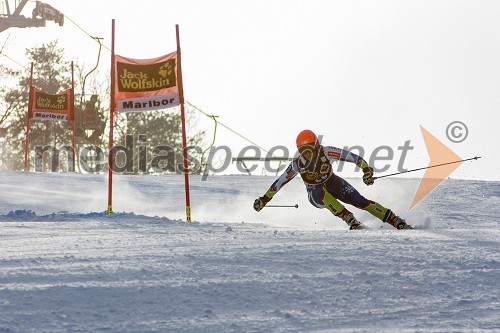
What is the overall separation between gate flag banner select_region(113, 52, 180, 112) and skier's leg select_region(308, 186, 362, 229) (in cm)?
216

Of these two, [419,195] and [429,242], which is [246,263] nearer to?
[429,242]

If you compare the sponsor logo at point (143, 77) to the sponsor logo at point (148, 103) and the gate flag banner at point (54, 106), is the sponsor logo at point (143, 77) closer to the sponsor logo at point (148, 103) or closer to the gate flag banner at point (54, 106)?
the sponsor logo at point (148, 103)

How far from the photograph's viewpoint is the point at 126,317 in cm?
416

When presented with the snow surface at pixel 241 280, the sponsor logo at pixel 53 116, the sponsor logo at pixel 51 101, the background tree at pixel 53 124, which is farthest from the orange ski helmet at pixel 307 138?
the background tree at pixel 53 124

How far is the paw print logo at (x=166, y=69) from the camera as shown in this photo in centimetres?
1023

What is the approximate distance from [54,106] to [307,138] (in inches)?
585

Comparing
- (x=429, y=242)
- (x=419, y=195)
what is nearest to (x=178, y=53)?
(x=429, y=242)

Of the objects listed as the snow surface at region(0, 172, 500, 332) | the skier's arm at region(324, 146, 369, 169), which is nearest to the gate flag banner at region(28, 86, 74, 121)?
the skier's arm at region(324, 146, 369, 169)

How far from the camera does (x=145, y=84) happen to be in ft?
33.4

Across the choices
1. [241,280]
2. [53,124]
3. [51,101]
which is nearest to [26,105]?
[53,124]

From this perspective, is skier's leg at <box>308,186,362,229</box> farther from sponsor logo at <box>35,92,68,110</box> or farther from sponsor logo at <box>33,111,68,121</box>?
sponsor logo at <box>35,92,68,110</box>

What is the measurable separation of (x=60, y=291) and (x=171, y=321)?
2.46 ft

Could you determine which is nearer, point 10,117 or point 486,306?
point 486,306

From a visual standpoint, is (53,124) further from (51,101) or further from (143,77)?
(143,77)
